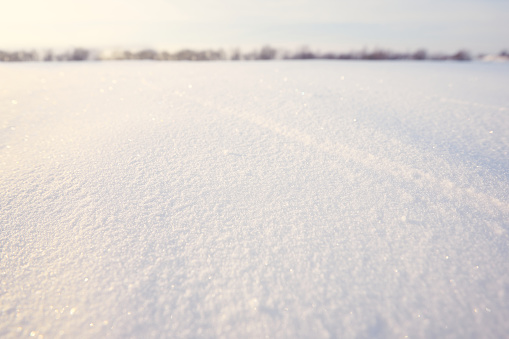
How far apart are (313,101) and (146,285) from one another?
2116mm

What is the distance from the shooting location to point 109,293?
100 centimetres

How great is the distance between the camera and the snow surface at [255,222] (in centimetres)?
94

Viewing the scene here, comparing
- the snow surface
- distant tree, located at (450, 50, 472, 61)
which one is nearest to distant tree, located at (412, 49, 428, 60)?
distant tree, located at (450, 50, 472, 61)

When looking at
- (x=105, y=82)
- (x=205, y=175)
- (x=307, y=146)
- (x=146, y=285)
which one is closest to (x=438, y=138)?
(x=307, y=146)

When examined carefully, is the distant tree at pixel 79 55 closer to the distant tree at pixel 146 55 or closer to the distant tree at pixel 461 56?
the distant tree at pixel 146 55

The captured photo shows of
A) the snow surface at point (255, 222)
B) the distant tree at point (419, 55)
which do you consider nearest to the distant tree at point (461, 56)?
the distant tree at point (419, 55)

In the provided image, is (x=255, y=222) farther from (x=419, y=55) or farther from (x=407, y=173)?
(x=419, y=55)

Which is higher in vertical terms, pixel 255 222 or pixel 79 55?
pixel 79 55

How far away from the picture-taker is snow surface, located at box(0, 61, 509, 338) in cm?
94

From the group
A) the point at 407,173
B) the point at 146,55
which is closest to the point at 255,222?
the point at 407,173

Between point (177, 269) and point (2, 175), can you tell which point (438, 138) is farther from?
point (2, 175)

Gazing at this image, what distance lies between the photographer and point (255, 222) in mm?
1278

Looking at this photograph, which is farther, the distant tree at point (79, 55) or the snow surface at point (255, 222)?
the distant tree at point (79, 55)

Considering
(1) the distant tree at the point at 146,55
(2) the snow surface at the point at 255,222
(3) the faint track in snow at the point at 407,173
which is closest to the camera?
(2) the snow surface at the point at 255,222
